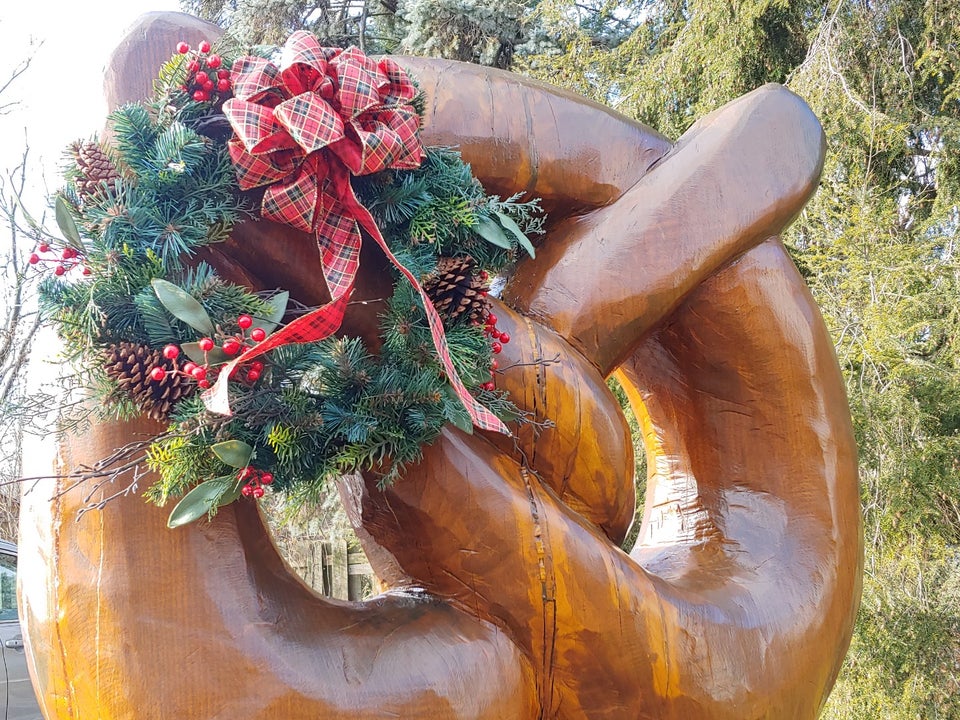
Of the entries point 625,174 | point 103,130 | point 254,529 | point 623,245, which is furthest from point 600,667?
point 103,130

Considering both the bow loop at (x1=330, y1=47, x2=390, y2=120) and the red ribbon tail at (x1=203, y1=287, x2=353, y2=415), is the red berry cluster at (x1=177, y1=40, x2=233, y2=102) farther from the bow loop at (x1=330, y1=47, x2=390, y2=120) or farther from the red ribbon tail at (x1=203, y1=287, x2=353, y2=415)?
the red ribbon tail at (x1=203, y1=287, x2=353, y2=415)

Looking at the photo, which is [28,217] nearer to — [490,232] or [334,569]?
[490,232]

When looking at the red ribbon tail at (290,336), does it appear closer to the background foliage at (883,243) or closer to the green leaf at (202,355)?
the green leaf at (202,355)

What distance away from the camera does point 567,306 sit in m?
1.17

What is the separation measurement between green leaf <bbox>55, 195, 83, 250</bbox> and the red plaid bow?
17 cm

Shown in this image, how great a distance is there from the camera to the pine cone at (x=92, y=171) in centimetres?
94

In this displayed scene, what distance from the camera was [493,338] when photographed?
3.37 ft

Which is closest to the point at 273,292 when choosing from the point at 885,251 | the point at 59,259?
the point at 59,259

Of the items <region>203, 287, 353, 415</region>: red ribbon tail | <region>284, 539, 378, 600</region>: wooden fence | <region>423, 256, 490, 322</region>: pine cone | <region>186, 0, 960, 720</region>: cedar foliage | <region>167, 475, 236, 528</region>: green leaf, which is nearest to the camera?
<region>203, 287, 353, 415</region>: red ribbon tail

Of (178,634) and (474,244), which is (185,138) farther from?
(178,634)

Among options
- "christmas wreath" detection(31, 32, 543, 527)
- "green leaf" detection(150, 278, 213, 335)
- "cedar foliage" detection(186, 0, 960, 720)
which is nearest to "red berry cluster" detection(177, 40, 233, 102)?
"christmas wreath" detection(31, 32, 543, 527)

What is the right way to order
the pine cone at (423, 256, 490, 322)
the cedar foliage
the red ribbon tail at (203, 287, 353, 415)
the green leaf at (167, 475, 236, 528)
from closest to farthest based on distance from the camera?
the red ribbon tail at (203, 287, 353, 415) < the green leaf at (167, 475, 236, 528) < the pine cone at (423, 256, 490, 322) < the cedar foliage

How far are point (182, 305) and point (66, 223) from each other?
150 millimetres

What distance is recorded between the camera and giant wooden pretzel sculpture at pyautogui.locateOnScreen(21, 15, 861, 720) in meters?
0.94
